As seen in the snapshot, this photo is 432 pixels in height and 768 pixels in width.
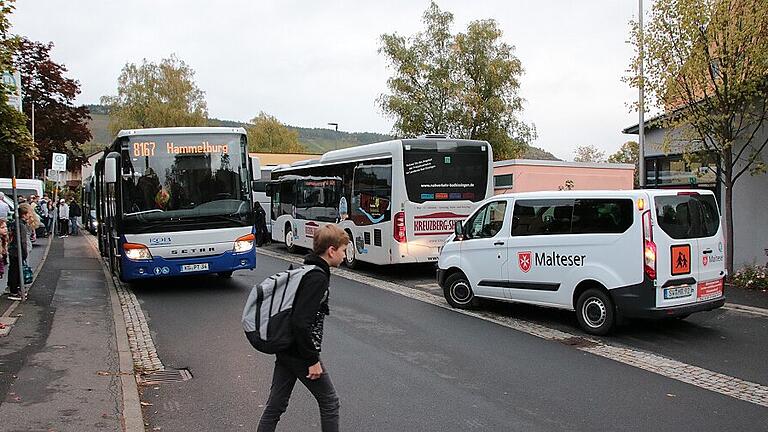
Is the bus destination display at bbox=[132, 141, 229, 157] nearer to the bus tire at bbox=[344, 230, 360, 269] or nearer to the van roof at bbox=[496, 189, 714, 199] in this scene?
the bus tire at bbox=[344, 230, 360, 269]

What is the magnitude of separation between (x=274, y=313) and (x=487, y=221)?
285 inches

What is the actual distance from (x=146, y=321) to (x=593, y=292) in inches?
259

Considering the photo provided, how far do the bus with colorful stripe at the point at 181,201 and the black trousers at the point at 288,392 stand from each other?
8.63 m

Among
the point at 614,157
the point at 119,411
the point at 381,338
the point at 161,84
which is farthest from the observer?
the point at 161,84

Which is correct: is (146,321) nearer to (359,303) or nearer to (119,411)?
(359,303)

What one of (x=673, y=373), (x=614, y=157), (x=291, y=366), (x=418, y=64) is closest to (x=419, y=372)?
(x=673, y=373)

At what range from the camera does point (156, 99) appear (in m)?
62.4

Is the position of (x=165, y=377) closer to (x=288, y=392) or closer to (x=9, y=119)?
(x=288, y=392)

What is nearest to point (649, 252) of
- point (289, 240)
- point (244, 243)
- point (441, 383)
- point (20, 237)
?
point (441, 383)

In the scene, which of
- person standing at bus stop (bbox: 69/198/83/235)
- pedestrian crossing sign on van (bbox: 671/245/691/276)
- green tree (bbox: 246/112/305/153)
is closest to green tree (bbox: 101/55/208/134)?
green tree (bbox: 246/112/305/153)

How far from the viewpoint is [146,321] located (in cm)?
1040

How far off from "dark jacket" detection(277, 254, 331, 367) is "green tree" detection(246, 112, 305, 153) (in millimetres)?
76268

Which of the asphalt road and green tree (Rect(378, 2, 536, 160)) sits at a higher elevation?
green tree (Rect(378, 2, 536, 160))

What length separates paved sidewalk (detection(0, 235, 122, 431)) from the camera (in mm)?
5609
